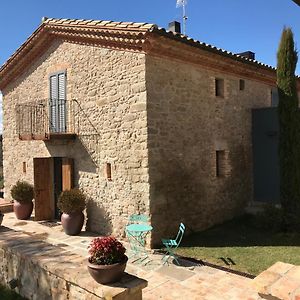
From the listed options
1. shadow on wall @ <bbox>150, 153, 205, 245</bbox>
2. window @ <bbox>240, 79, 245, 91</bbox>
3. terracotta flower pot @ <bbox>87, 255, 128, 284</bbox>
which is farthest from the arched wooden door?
terracotta flower pot @ <bbox>87, 255, 128, 284</bbox>

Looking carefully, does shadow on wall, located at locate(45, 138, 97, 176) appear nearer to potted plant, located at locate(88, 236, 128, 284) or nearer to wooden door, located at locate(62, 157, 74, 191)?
wooden door, located at locate(62, 157, 74, 191)

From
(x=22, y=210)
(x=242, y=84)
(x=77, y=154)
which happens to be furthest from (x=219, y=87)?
(x=22, y=210)

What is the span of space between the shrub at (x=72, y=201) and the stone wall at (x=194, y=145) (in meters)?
2.77

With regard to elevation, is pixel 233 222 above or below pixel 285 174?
below

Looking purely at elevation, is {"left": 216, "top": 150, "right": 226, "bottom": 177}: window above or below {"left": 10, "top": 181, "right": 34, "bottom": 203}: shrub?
above

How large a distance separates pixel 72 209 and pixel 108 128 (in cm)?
283

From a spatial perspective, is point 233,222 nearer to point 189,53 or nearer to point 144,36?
point 189,53

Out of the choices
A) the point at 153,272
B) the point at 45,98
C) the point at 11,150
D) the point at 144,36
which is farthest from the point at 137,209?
the point at 11,150

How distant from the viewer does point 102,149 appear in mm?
10195

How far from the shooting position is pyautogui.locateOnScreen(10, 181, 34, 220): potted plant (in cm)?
1291

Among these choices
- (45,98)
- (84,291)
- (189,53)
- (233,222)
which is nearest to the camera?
(84,291)

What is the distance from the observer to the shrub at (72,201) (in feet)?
33.6

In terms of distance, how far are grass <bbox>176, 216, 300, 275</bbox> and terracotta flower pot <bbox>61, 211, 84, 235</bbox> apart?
3465 millimetres

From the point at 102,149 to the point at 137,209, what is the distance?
230 centimetres
